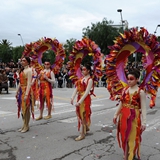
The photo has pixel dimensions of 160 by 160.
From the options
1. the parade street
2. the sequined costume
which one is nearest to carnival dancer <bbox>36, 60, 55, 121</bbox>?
the parade street

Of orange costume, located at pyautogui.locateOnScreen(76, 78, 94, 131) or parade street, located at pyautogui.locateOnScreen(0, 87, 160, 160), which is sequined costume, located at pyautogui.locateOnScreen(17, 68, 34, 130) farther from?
orange costume, located at pyautogui.locateOnScreen(76, 78, 94, 131)

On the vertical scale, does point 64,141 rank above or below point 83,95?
below

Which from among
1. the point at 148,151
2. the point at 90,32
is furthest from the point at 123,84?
the point at 90,32

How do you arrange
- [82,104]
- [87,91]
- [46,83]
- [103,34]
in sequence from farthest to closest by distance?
[103,34] → [46,83] → [82,104] → [87,91]

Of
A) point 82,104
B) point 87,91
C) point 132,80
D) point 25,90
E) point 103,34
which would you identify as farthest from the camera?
point 103,34

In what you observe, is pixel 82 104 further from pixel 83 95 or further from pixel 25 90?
pixel 25 90

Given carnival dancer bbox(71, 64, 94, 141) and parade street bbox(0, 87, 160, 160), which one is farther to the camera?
carnival dancer bbox(71, 64, 94, 141)

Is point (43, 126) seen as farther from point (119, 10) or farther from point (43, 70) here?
point (119, 10)

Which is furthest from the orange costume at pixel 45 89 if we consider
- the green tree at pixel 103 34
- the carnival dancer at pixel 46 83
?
the green tree at pixel 103 34

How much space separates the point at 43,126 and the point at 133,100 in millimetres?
3477

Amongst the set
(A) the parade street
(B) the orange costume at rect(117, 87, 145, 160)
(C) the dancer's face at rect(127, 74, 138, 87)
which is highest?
(C) the dancer's face at rect(127, 74, 138, 87)

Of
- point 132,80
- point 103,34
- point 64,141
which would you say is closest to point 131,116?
point 132,80

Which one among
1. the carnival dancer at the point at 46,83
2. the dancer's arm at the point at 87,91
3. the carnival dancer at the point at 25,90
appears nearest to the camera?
the dancer's arm at the point at 87,91

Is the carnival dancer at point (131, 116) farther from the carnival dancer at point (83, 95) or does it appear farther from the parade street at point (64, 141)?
the carnival dancer at point (83, 95)
